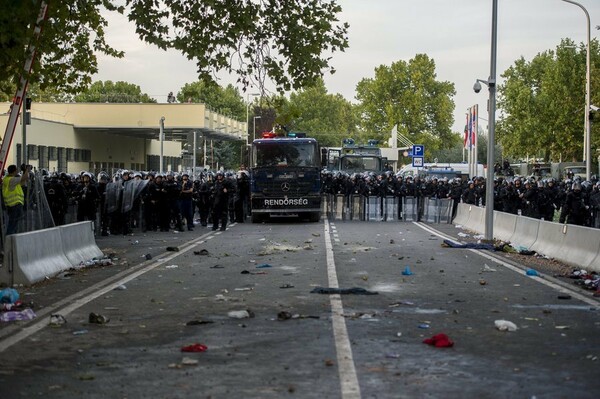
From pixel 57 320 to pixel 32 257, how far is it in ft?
16.8

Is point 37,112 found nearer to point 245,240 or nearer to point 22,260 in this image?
point 245,240

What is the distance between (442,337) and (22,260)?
8041mm

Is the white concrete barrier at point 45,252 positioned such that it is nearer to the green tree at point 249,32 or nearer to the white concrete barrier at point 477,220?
the green tree at point 249,32

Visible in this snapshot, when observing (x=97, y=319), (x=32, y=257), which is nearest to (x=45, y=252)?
(x=32, y=257)

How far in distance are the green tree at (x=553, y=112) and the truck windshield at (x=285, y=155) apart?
47035 millimetres

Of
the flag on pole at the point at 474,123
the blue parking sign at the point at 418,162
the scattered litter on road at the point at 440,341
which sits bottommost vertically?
the scattered litter on road at the point at 440,341

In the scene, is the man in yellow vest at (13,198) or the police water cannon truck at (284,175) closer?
the man in yellow vest at (13,198)

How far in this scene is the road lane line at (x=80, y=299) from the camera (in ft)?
33.9

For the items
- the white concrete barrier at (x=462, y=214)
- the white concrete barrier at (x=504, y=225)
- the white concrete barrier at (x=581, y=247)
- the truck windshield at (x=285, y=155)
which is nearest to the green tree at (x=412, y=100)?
the white concrete barrier at (x=462, y=214)

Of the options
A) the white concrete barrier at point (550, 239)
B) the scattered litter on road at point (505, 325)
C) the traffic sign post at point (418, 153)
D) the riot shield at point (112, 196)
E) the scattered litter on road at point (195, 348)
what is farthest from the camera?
the traffic sign post at point (418, 153)

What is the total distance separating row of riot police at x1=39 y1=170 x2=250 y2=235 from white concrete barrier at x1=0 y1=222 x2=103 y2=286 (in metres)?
6.34

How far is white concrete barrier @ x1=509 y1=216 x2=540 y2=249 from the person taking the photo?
23.8m

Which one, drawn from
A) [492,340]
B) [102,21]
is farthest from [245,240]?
[492,340]

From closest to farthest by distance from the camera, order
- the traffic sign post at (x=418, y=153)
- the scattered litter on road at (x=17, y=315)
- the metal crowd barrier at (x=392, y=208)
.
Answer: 1. the scattered litter on road at (x=17, y=315)
2. the metal crowd barrier at (x=392, y=208)
3. the traffic sign post at (x=418, y=153)
